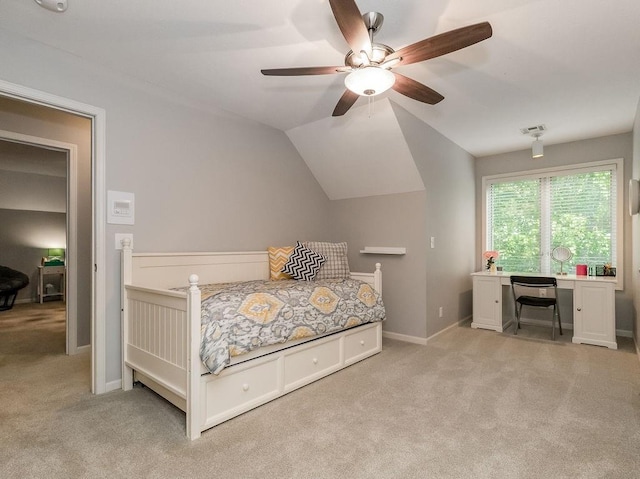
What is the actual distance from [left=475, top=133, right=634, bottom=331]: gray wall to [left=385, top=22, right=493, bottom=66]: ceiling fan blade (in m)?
3.46

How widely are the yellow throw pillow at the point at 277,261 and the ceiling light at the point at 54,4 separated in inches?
90.0

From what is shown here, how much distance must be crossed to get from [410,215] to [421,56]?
2096 millimetres

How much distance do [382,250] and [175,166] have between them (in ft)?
7.36

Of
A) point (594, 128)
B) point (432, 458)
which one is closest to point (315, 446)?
point (432, 458)

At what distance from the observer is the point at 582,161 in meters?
4.14

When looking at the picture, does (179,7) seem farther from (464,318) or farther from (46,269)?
(46,269)

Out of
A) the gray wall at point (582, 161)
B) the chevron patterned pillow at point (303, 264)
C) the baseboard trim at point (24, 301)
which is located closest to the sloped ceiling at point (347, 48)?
the gray wall at point (582, 161)

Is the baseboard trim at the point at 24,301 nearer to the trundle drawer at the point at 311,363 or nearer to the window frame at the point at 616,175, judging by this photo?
the trundle drawer at the point at 311,363

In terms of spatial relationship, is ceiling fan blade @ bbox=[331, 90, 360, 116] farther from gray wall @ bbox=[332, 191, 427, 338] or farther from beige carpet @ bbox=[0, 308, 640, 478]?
beige carpet @ bbox=[0, 308, 640, 478]

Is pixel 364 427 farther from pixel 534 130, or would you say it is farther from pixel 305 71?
pixel 534 130

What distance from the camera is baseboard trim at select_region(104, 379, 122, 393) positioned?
245 centimetres

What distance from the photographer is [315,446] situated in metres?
1.78

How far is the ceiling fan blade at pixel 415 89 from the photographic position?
205cm

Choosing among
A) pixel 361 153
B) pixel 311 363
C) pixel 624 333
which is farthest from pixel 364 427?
pixel 624 333
